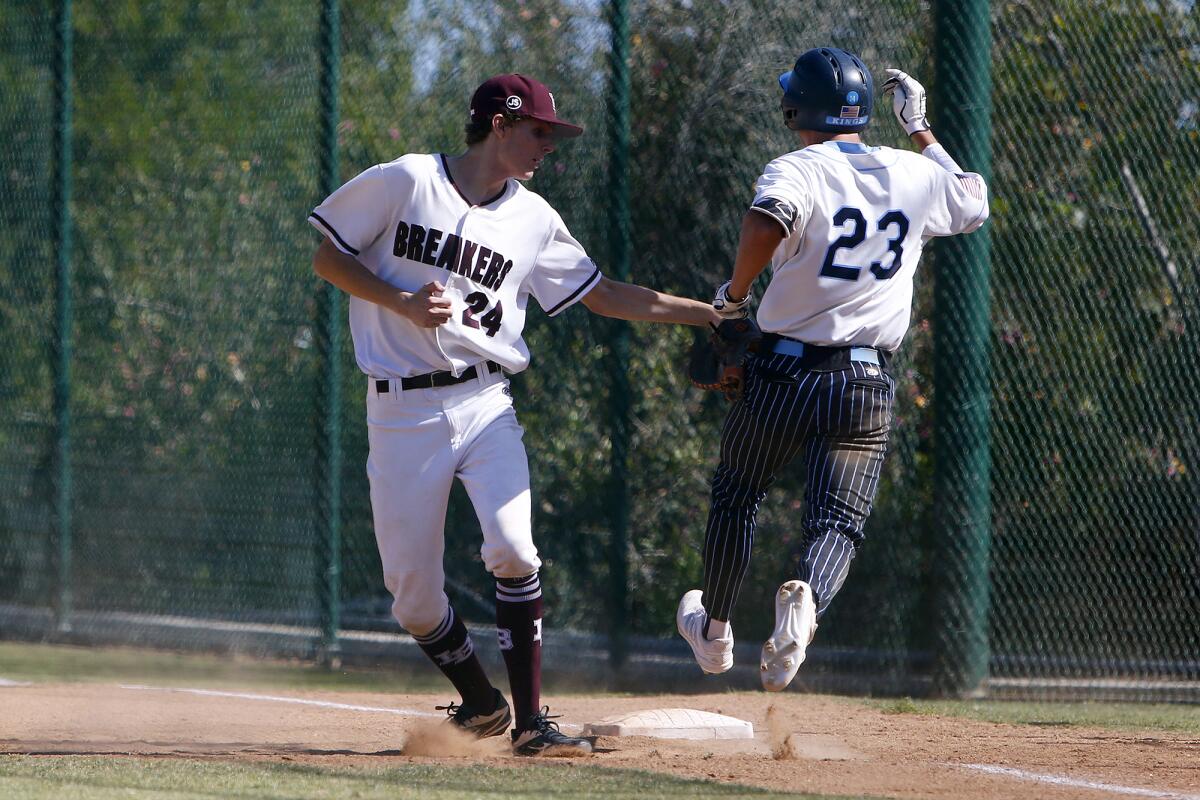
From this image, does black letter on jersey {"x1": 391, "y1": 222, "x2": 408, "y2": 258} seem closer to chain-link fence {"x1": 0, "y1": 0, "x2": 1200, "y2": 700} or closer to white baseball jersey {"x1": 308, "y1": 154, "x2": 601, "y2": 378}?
white baseball jersey {"x1": 308, "y1": 154, "x2": 601, "y2": 378}

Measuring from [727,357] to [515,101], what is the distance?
105 centimetres

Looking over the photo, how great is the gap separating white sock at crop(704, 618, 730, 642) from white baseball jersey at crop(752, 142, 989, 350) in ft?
3.09

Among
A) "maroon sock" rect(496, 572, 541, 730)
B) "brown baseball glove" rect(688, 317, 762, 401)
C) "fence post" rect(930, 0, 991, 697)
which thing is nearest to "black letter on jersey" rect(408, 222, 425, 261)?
"brown baseball glove" rect(688, 317, 762, 401)

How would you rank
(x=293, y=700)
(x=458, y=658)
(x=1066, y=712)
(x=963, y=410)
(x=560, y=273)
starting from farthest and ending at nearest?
(x=963, y=410) < (x=293, y=700) < (x=1066, y=712) < (x=560, y=273) < (x=458, y=658)

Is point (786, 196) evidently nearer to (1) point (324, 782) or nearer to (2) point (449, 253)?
(2) point (449, 253)

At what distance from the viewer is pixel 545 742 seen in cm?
470

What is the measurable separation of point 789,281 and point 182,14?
5.92 m

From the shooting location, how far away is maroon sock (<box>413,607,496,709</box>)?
4919mm

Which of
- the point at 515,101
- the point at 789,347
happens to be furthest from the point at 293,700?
the point at 789,347

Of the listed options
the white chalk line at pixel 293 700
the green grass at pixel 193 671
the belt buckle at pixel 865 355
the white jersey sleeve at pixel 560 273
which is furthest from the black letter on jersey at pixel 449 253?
the green grass at pixel 193 671

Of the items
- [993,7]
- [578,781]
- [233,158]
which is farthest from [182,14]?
[578,781]

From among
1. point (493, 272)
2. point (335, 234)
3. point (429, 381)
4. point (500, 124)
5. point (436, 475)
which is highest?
point (500, 124)

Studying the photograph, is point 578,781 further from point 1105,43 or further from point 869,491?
point 1105,43

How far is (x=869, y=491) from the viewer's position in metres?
4.46
